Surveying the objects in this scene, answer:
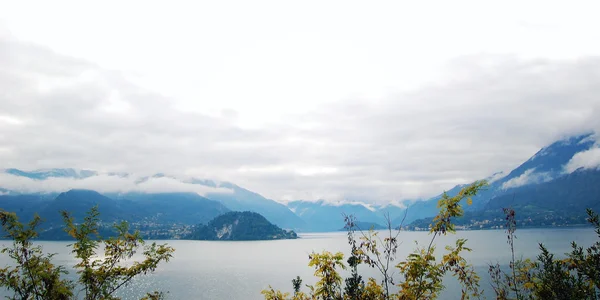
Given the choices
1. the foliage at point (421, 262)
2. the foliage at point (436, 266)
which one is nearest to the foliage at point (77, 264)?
the foliage at point (436, 266)

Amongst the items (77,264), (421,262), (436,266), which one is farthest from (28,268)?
(436,266)

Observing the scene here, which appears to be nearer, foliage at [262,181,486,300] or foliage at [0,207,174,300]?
foliage at [262,181,486,300]

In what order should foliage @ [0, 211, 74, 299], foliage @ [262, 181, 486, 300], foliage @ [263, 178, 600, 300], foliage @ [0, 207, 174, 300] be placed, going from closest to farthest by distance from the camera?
foliage @ [262, 181, 486, 300], foliage @ [263, 178, 600, 300], foliage @ [0, 211, 74, 299], foliage @ [0, 207, 174, 300]

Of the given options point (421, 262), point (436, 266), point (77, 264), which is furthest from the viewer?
point (77, 264)

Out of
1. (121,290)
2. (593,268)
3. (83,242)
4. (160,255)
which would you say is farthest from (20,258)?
(121,290)

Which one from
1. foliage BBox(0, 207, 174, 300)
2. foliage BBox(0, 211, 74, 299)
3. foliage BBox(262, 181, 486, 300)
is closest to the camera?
foliage BBox(262, 181, 486, 300)

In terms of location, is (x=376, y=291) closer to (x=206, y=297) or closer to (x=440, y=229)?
(x=440, y=229)

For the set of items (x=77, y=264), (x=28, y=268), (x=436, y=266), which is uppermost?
(x=436, y=266)

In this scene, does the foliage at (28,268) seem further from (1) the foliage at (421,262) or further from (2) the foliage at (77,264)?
(1) the foliage at (421,262)

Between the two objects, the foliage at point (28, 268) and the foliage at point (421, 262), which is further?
the foliage at point (28, 268)

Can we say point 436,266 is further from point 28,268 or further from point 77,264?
point 28,268

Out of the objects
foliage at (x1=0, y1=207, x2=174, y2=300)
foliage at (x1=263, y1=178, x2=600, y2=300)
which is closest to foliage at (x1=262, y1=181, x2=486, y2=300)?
foliage at (x1=263, y1=178, x2=600, y2=300)

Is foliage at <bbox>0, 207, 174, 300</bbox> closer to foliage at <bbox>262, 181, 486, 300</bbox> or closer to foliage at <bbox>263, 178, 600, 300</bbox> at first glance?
foliage at <bbox>263, 178, 600, 300</bbox>

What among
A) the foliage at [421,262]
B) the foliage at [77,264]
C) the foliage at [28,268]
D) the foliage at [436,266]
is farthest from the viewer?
the foliage at [77,264]
